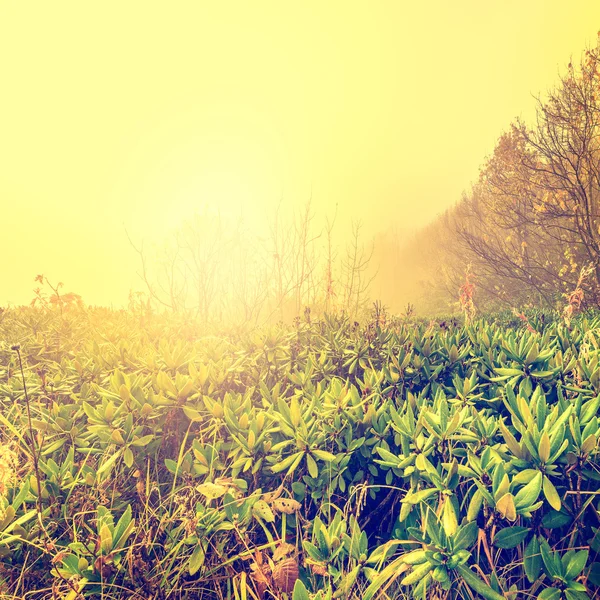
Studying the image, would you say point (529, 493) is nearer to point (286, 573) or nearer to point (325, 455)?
point (325, 455)

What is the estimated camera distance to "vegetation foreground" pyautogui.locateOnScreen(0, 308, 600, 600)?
4.29 feet

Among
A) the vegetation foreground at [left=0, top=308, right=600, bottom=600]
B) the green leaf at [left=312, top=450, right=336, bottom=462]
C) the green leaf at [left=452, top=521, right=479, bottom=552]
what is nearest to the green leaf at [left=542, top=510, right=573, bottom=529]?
the vegetation foreground at [left=0, top=308, right=600, bottom=600]

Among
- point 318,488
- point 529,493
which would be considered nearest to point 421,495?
point 529,493

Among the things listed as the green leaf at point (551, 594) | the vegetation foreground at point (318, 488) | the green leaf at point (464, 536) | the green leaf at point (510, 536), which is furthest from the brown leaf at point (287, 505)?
the green leaf at point (551, 594)

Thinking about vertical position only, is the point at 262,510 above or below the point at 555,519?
above

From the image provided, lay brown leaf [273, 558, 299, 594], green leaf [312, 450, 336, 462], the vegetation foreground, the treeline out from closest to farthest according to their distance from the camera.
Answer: the vegetation foreground < brown leaf [273, 558, 299, 594] < green leaf [312, 450, 336, 462] < the treeline

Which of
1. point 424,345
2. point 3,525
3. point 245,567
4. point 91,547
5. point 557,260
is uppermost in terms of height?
point 557,260

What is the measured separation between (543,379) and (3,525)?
107 inches

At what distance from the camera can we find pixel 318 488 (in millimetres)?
1839

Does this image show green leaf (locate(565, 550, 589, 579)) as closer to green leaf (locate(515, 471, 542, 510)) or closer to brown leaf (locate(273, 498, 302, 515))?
green leaf (locate(515, 471, 542, 510))

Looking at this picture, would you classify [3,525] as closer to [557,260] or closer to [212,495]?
[212,495]

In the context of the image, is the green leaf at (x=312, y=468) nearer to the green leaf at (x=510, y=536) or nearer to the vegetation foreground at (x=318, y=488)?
the vegetation foreground at (x=318, y=488)

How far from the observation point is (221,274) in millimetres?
7297

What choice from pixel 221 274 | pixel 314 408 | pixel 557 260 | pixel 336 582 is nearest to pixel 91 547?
pixel 336 582
